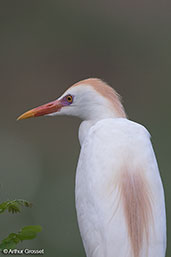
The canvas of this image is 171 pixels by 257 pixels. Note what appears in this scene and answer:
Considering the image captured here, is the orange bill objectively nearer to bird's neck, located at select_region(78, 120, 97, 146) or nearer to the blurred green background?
bird's neck, located at select_region(78, 120, 97, 146)

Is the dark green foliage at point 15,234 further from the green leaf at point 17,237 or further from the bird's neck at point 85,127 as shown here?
the bird's neck at point 85,127

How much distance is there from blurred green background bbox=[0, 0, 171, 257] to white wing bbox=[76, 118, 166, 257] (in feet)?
5.62

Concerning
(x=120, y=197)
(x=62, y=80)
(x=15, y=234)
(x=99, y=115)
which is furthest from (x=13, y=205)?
(x=62, y=80)

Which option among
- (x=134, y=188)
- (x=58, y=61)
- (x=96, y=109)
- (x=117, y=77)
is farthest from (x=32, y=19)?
(x=134, y=188)

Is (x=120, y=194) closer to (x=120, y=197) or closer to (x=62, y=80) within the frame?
(x=120, y=197)

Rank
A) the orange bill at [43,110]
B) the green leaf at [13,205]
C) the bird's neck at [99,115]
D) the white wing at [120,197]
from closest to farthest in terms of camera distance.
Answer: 1. the green leaf at [13,205]
2. the white wing at [120,197]
3. the bird's neck at [99,115]
4. the orange bill at [43,110]

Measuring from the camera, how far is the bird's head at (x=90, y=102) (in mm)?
2043

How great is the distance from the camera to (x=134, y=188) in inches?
63.4

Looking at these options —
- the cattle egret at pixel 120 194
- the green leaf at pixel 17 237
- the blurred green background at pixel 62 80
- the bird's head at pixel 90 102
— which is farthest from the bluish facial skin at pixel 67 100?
the blurred green background at pixel 62 80

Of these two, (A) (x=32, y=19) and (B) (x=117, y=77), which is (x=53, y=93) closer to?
(B) (x=117, y=77)

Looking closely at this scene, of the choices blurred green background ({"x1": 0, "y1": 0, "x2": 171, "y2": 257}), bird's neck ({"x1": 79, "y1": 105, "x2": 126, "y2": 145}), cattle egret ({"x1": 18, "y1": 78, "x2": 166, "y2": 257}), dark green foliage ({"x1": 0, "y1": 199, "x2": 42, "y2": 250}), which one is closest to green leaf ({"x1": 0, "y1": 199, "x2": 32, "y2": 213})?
dark green foliage ({"x1": 0, "y1": 199, "x2": 42, "y2": 250})

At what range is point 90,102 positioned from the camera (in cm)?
208

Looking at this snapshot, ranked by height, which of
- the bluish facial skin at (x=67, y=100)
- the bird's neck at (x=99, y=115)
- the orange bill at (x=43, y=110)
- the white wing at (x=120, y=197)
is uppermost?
the bluish facial skin at (x=67, y=100)

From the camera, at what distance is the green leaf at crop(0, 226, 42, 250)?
128cm
